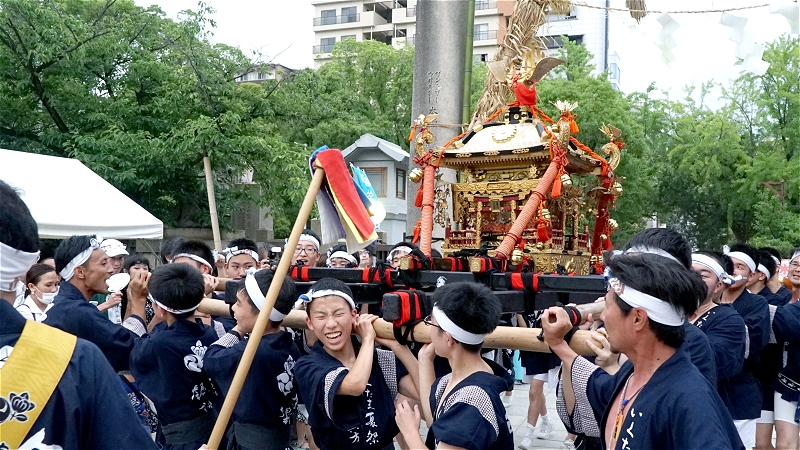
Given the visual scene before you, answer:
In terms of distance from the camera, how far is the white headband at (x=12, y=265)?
1.52m

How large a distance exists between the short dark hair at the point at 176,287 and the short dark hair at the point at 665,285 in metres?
2.28

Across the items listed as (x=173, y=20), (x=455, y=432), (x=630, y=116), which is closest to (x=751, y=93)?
(x=630, y=116)

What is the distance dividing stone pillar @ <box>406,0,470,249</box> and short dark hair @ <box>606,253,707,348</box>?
6.62 m

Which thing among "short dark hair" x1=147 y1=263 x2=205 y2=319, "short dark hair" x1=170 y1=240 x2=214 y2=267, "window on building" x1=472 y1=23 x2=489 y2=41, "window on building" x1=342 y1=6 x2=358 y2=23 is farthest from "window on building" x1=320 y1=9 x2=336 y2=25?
"short dark hair" x1=147 y1=263 x2=205 y2=319

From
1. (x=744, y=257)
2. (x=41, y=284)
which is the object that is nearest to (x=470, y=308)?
(x=744, y=257)

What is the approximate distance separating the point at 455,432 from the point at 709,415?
2.88 ft

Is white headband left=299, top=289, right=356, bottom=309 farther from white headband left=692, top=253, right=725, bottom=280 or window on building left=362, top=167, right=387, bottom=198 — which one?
window on building left=362, top=167, right=387, bottom=198

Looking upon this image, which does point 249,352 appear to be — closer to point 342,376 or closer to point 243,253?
point 342,376

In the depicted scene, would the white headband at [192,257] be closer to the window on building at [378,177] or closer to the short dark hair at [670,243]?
the short dark hair at [670,243]

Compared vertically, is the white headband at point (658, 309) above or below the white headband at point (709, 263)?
above

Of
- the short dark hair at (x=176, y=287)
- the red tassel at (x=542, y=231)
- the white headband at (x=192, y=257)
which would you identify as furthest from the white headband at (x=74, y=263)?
the red tassel at (x=542, y=231)

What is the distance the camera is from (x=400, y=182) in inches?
854

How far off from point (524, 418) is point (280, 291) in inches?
177

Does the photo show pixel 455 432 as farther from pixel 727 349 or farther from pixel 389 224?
pixel 389 224
